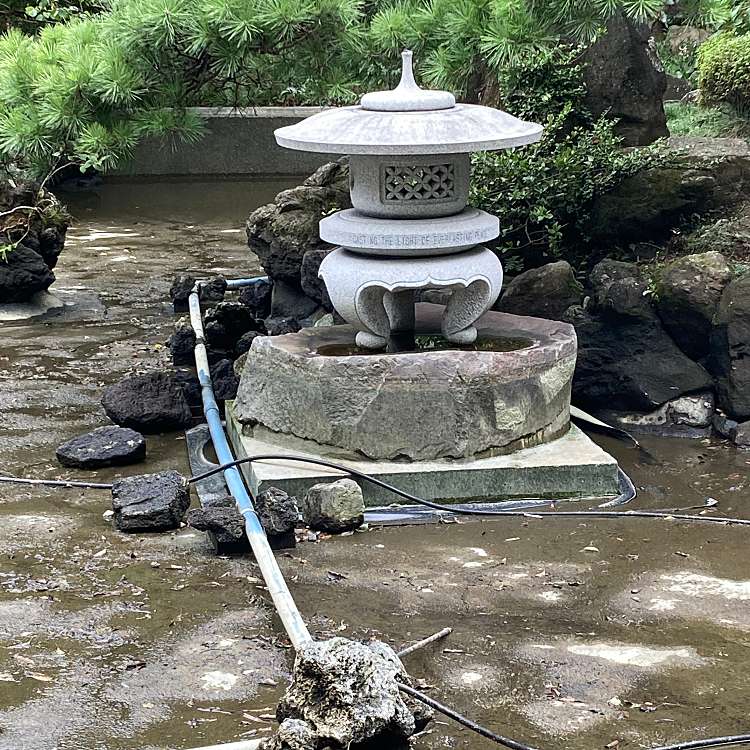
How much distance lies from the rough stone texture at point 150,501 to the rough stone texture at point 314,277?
288 centimetres

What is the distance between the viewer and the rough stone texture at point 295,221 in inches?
333

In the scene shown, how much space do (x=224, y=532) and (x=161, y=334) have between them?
3.95 m

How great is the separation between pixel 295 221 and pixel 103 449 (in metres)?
2.96

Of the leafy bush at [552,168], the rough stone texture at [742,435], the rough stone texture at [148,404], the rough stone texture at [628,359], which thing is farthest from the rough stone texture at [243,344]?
the rough stone texture at [742,435]

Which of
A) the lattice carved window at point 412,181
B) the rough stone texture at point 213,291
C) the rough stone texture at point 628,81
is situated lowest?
the rough stone texture at point 213,291

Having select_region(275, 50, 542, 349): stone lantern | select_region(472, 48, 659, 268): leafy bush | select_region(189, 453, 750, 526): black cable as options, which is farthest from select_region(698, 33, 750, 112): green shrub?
select_region(189, 453, 750, 526): black cable

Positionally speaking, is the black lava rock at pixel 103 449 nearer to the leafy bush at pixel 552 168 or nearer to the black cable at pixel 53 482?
the black cable at pixel 53 482

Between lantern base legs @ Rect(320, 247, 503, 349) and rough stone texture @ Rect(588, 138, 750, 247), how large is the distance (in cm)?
170

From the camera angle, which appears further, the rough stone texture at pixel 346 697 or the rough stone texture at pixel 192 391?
the rough stone texture at pixel 192 391

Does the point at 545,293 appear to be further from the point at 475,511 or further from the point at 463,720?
the point at 463,720

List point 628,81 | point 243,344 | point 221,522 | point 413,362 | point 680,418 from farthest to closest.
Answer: point 628,81
point 243,344
point 680,418
point 413,362
point 221,522

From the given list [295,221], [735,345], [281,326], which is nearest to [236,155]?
[295,221]

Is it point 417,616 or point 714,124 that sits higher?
point 714,124

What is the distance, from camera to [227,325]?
7879 millimetres
